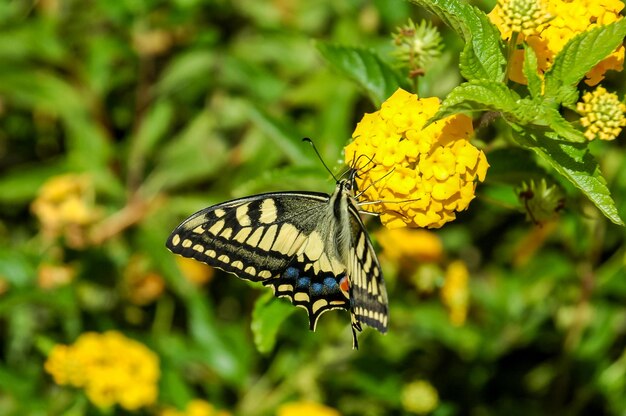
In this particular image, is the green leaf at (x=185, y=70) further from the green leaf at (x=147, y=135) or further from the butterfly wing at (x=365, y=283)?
the butterfly wing at (x=365, y=283)

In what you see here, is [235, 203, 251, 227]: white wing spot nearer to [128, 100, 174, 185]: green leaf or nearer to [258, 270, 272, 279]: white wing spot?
[258, 270, 272, 279]: white wing spot

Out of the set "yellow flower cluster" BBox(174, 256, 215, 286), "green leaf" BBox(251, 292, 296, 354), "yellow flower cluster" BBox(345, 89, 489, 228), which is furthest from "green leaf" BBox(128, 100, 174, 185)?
"yellow flower cluster" BBox(345, 89, 489, 228)

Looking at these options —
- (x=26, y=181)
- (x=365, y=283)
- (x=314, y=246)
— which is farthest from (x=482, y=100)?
(x=26, y=181)

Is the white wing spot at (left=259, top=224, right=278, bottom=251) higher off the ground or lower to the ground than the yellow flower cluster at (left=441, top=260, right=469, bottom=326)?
lower

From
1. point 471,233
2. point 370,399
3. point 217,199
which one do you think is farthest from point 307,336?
point 471,233

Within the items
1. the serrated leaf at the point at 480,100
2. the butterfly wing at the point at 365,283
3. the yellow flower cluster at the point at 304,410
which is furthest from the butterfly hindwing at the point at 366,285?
the yellow flower cluster at the point at 304,410

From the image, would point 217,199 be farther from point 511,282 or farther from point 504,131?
point 504,131

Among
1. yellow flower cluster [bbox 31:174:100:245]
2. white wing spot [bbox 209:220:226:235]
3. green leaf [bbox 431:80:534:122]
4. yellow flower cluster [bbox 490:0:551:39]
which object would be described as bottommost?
green leaf [bbox 431:80:534:122]

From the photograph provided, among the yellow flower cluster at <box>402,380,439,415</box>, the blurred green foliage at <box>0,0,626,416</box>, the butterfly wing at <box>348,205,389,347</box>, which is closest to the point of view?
the butterfly wing at <box>348,205,389,347</box>
